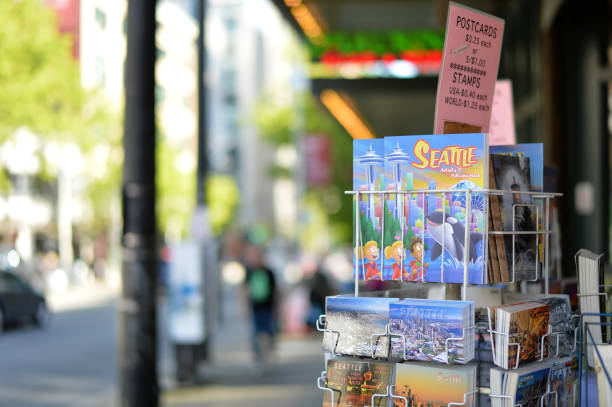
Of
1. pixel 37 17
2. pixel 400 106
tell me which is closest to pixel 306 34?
pixel 400 106

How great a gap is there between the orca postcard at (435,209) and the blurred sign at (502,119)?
1.52 meters

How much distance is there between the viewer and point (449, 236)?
2924mm

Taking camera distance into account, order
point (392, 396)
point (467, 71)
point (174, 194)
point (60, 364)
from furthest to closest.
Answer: point (174, 194), point (60, 364), point (467, 71), point (392, 396)

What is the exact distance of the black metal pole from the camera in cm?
746

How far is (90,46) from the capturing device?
56219mm

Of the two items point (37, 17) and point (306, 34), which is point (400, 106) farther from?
point (37, 17)

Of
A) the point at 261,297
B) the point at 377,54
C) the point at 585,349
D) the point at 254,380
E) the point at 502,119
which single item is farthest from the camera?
the point at 261,297

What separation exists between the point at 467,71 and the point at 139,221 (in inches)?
187

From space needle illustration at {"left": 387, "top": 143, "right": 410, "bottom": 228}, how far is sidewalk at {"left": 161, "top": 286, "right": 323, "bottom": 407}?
623 centimetres

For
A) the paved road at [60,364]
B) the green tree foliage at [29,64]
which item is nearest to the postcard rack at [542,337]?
the paved road at [60,364]

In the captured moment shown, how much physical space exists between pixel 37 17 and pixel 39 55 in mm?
1253

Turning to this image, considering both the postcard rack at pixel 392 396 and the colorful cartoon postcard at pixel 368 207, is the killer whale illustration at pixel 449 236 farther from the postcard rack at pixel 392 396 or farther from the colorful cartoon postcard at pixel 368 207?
the postcard rack at pixel 392 396

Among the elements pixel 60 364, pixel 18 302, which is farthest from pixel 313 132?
pixel 60 364

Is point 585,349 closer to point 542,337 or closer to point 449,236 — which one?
point 542,337
